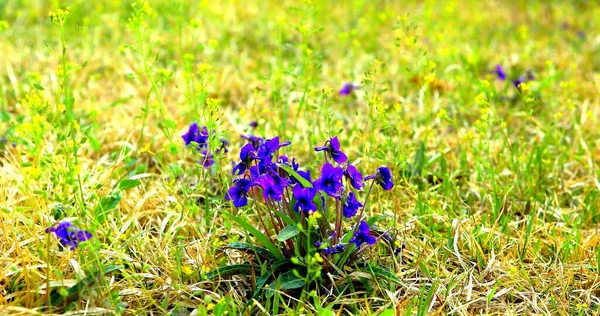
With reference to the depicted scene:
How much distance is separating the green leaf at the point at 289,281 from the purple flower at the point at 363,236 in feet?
0.74

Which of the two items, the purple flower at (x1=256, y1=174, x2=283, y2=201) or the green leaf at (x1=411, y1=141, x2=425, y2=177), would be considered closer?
the purple flower at (x1=256, y1=174, x2=283, y2=201)

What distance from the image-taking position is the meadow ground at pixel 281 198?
207cm

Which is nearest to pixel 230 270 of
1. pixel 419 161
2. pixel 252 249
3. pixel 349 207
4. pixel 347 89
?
pixel 252 249

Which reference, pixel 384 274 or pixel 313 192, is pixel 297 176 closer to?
pixel 313 192

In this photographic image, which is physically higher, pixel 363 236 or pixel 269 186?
pixel 269 186

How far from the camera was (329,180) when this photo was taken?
2.03 meters

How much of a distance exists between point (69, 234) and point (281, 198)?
26.3 inches

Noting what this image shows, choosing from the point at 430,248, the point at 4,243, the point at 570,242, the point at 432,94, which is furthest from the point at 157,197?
the point at 432,94

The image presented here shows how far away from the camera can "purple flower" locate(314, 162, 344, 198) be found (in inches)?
79.3

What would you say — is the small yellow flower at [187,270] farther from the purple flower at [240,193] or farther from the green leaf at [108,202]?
the green leaf at [108,202]

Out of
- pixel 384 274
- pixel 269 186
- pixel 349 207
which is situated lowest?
pixel 384 274

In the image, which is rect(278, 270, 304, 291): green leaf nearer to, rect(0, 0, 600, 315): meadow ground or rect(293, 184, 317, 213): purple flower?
rect(0, 0, 600, 315): meadow ground

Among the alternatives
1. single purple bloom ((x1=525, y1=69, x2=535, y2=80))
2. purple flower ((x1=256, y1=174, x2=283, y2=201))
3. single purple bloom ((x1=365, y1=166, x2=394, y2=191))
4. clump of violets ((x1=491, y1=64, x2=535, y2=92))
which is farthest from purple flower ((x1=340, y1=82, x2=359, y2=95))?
purple flower ((x1=256, y1=174, x2=283, y2=201))

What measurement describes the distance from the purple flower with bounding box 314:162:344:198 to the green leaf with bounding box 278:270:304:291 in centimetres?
30
